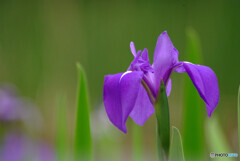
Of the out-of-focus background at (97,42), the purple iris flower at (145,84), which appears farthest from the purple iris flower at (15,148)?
the out-of-focus background at (97,42)

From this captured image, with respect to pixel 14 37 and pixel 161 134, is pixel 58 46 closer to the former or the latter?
pixel 14 37

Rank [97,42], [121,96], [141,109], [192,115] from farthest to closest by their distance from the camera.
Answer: [97,42]
[192,115]
[141,109]
[121,96]

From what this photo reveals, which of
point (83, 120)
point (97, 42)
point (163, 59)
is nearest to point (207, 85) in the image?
point (163, 59)

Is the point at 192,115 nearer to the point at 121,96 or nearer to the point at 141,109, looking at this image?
the point at 141,109

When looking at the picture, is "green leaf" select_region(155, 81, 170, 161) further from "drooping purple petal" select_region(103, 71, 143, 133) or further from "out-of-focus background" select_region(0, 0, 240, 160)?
"out-of-focus background" select_region(0, 0, 240, 160)

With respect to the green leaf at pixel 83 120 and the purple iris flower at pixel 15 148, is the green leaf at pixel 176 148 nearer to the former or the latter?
the green leaf at pixel 83 120

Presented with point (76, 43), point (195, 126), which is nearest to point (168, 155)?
point (195, 126)
